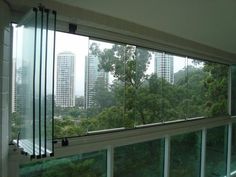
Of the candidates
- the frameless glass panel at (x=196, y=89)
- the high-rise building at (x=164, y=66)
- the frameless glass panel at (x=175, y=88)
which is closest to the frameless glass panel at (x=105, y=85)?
the high-rise building at (x=164, y=66)

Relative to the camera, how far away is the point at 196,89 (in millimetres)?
3334

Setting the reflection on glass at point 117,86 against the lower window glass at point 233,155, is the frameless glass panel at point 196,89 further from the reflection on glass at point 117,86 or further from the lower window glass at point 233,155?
the lower window glass at point 233,155

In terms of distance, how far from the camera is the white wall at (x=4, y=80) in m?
1.47

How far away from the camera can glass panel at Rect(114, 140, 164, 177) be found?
2449 mm

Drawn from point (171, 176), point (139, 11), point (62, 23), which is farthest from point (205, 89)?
point (62, 23)

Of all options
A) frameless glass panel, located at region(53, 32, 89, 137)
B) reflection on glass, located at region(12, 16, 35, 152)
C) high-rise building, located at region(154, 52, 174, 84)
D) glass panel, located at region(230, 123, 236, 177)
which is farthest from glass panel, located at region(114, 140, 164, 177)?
glass panel, located at region(230, 123, 236, 177)

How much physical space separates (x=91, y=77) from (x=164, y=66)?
3.09 feet

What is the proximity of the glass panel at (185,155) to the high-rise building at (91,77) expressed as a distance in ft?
4.14

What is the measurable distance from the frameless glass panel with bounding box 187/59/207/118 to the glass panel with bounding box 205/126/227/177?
0.52 meters

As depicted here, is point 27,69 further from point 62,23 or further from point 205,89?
point 205,89

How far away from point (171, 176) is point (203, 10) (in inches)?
70.5

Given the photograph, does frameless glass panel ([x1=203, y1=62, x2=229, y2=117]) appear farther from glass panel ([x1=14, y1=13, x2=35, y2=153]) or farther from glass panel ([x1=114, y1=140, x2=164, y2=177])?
glass panel ([x1=14, y1=13, x2=35, y2=153])

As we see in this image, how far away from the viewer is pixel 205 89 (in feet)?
11.6

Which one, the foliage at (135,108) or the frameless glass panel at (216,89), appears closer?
the foliage at (135,108)
